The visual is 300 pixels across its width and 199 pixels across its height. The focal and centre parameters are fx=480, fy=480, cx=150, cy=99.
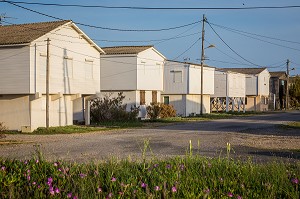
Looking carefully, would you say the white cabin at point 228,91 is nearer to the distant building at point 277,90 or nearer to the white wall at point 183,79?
the white wall at point 183,79

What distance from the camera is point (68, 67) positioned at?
108 feet

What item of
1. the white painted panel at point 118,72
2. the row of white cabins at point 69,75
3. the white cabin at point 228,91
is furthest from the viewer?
the white cabin at point 228,91

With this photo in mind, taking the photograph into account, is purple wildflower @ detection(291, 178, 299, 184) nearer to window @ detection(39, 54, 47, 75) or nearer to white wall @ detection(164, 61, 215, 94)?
window @ detection(39, 54, 47, 75)

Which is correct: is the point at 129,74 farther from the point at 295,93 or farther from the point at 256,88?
the point at 295,93

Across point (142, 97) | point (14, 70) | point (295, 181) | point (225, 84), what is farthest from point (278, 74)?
point (295, 181)

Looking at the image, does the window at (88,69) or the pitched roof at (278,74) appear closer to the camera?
the window at (88,69)

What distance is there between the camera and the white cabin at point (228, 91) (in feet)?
217

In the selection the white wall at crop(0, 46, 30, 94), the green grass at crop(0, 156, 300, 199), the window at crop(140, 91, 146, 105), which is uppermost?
the white wall at crop(0, 46, 30, 94)

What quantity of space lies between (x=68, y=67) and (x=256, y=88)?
47.8 meters

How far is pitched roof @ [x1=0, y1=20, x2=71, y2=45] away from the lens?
29.3 metres

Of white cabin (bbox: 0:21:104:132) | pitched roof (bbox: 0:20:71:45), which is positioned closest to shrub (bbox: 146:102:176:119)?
white cabin (bbox: 0:21:104:132)

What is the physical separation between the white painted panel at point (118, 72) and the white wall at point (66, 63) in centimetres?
697

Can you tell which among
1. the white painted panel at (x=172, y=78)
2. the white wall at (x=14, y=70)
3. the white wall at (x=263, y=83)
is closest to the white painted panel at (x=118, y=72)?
the white painted panel at (x=172, y=78)

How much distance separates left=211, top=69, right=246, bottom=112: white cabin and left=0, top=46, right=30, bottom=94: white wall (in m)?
40.9
